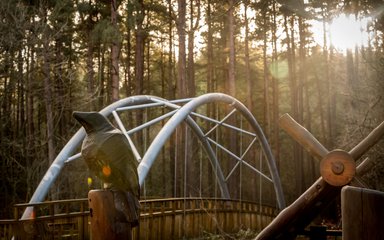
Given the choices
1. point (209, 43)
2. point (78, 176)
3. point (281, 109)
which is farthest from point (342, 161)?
point (281, 109)

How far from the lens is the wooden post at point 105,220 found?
9.29 ft

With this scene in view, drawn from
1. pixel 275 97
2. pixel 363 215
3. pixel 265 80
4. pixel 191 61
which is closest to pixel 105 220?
pixel 363 215

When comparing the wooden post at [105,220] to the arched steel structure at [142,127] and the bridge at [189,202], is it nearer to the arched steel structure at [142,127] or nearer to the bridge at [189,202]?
the bridge at [189,202]

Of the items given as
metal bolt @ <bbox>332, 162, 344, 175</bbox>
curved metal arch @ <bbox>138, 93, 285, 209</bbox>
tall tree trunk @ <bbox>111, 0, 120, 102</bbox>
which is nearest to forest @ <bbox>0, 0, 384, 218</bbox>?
tall tree trunk @ <bbox>111, 0, 120, 102</bbox>

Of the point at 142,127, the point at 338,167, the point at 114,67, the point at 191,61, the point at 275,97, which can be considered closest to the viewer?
the point at 338,167

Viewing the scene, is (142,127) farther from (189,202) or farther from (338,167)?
(338,167)

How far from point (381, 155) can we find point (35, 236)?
1012 cm

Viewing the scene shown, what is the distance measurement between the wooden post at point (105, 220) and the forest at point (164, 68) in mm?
11287

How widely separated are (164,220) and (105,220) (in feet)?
22.9

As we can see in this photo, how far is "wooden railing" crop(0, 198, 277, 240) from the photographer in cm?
→ 724

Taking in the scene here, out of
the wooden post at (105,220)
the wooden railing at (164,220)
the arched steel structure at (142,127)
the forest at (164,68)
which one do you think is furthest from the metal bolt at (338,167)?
the forest at (164,68)

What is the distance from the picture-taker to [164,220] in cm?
966

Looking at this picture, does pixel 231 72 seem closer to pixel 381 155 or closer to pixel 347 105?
pixel 381 155

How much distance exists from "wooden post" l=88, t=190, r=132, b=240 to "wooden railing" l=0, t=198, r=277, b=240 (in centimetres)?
459
